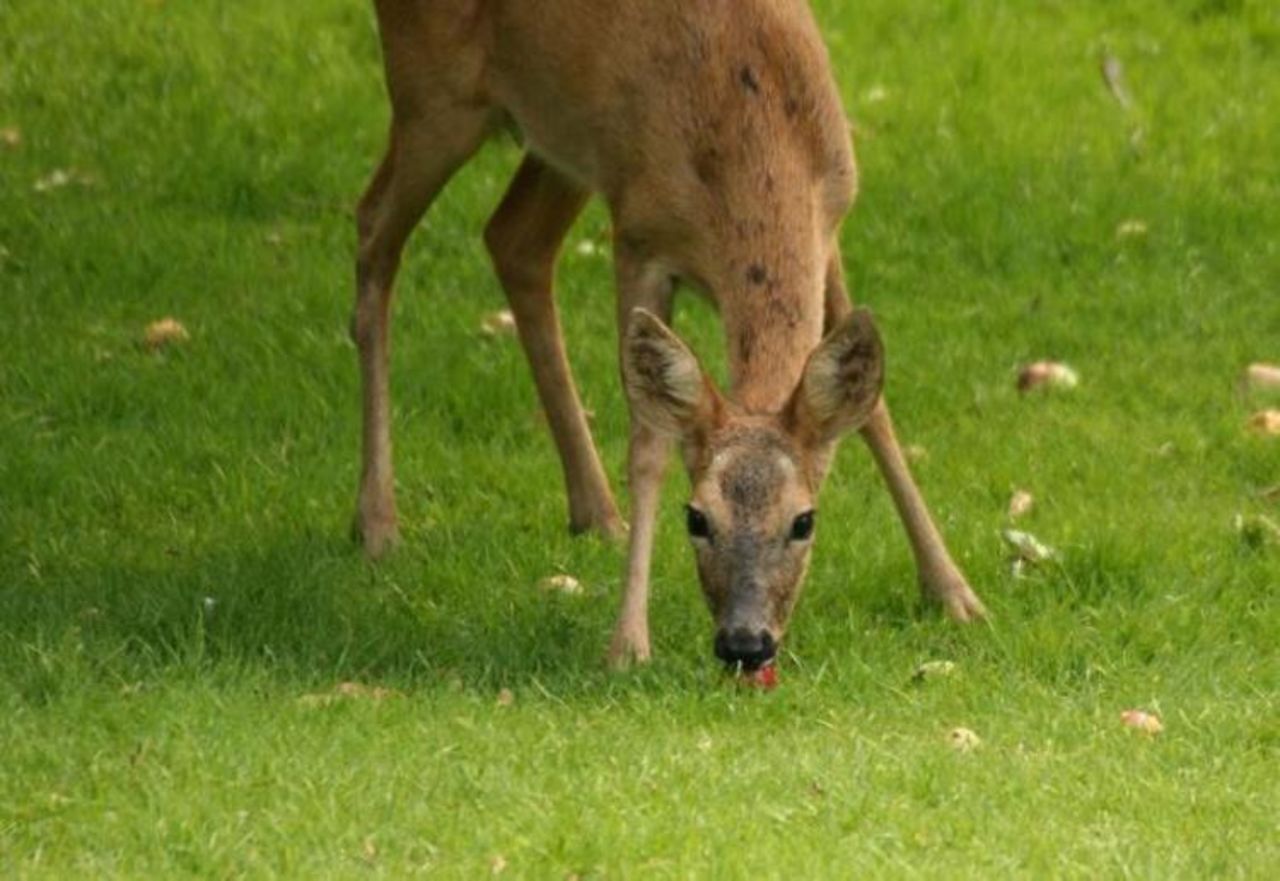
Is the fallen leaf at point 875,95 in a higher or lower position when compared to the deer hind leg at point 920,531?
higher

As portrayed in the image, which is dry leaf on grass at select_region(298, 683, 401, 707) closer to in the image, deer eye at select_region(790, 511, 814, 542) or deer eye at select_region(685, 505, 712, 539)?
deer eye at select_region(685, 505, 712, 539)

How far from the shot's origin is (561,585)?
9.25 meters

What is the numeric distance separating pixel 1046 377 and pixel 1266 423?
836 millimetres

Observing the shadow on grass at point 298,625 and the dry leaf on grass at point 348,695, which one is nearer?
the dry leaf on grass at point 348,695

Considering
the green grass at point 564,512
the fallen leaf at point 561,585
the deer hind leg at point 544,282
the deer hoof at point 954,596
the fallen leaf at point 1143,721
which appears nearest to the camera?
the green grass at point 564,512

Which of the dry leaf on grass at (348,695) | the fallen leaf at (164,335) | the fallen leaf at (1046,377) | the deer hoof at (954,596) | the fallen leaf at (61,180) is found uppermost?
the fallen leaf at (61,180)

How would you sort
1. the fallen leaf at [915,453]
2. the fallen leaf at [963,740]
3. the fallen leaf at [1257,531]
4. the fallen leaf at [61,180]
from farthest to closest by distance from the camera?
the fallen leaf at [61,180] < the fallen leaf at [915,453] < the fallen leaf at [1257,531] < the fallen leaf at [963,740]

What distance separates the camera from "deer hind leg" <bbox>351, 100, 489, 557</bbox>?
9.88 meters

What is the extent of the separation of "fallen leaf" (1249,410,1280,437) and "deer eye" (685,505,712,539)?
3.11 m

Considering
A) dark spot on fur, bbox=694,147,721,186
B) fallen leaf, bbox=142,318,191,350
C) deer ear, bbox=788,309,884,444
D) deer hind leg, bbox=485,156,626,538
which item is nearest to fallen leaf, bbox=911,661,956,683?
deer ear, bbox=788,309,884,444

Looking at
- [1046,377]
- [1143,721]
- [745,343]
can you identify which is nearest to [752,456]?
[745,343]

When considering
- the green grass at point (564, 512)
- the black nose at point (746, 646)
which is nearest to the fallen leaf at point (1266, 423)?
the green grass at point (564, 512)

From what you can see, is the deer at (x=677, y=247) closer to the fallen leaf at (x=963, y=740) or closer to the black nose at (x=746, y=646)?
the black nose at (x=746, y=646)

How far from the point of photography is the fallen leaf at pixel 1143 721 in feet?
25.7
